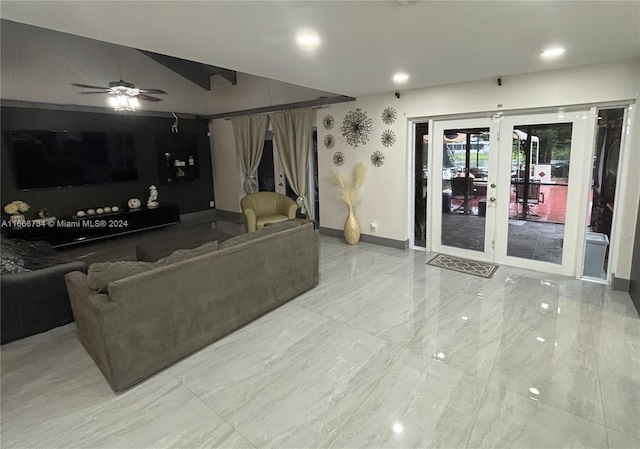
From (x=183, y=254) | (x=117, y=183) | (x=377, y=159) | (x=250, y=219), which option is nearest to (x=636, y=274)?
(x=377, y=159)

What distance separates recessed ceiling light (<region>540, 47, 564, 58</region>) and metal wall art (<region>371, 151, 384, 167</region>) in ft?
8.23

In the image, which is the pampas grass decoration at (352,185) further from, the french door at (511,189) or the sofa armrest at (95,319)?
the sofa armrest at (95,319)

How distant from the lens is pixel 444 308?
11.1 ft

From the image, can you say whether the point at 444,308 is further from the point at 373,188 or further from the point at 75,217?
the point at 75,217

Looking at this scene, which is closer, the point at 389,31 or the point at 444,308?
the point at 389,31

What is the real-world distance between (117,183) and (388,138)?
546cm

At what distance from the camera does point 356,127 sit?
5523 millimetres

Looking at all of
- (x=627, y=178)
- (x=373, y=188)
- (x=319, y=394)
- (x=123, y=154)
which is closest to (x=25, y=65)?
(x=123, y=154)

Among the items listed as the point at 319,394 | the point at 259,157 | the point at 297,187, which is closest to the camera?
the point at 319,394

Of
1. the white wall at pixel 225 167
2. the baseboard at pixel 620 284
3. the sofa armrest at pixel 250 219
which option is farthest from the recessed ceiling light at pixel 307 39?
the white wall at pixel 225 167

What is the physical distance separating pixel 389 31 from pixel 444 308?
2614 mm

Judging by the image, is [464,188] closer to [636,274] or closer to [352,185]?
[352,185]

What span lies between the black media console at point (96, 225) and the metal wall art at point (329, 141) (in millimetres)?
3731

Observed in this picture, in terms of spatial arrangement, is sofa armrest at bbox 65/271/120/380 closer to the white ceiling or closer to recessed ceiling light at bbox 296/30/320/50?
the white ceiling
